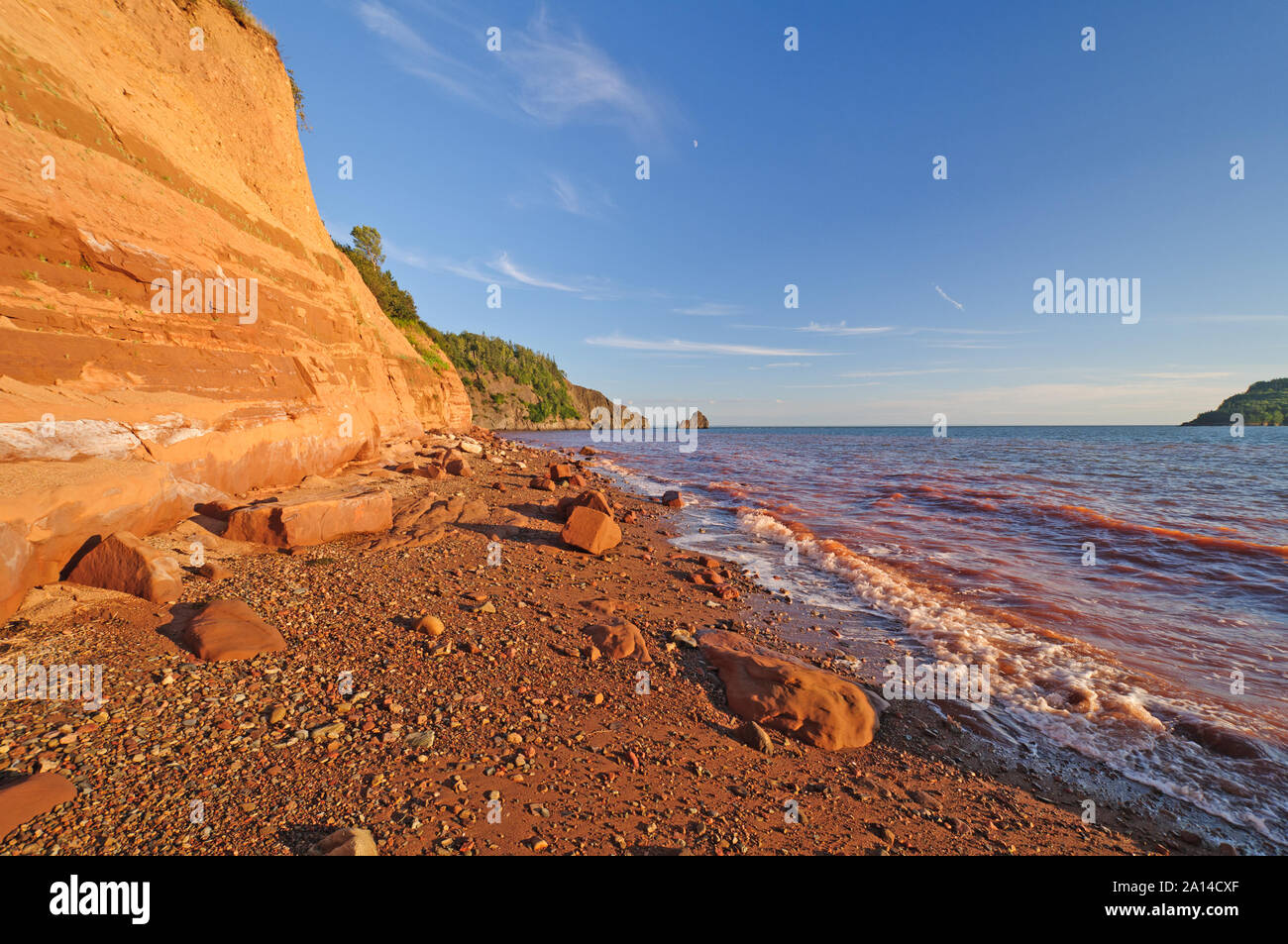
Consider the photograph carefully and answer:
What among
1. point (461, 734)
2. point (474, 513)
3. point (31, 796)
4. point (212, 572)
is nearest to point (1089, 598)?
point (461, 734)

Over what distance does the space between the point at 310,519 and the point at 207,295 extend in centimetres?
559

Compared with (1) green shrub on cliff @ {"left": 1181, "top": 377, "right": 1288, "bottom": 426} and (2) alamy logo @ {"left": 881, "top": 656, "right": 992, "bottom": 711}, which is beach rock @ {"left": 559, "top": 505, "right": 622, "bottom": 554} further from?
(1) green shrub on cliff @ {"left": 1181, "top": 377, "right": 1288, "bottom": 426}

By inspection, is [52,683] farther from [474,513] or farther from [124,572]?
[474,513]

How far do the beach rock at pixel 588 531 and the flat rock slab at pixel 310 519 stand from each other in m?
3.65

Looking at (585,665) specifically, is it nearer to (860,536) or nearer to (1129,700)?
(1129,700)

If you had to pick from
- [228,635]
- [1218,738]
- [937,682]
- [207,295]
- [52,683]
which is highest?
[207,295]

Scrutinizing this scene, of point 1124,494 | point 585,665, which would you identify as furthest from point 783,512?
point 1124,494

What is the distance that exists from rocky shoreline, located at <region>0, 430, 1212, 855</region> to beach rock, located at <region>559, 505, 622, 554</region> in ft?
7.64

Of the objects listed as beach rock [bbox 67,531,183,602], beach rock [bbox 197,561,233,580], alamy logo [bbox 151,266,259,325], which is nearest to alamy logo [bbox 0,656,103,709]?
beach rock [bbox 67,531,183,602]

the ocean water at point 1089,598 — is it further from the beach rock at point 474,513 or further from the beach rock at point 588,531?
the beach rock at point 474,513

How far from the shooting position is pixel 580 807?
3311mm

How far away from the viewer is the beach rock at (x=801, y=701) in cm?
463

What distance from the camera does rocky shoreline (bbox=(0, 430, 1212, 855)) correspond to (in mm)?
2954
